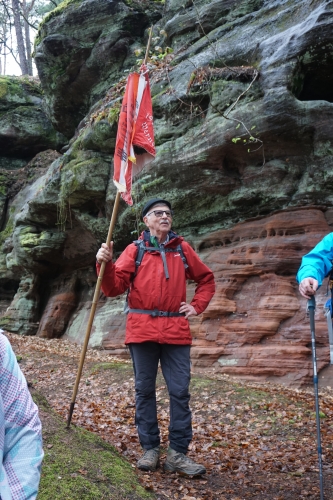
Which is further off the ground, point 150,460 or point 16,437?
point 16,437

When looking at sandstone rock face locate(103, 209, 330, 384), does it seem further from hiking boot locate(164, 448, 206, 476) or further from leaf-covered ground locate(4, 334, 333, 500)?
hiking boot locate(164, 448, 206, 476)

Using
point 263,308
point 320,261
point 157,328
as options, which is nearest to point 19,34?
point 263,308

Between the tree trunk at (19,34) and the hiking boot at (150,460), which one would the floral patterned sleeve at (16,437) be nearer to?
the hiking boot at (150,460)

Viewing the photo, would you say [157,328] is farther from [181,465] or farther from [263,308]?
[263,308]

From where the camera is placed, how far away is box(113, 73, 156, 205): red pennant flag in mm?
5715

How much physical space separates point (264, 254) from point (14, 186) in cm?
1478

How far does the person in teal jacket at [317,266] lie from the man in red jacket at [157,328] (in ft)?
4.26

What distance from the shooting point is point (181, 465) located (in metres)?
4.53

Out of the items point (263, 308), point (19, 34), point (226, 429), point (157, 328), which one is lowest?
point (226, 429)

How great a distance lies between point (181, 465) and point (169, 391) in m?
0.70

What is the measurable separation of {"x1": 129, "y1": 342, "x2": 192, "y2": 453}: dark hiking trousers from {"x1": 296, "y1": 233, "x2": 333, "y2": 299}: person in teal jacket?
143 centimetres

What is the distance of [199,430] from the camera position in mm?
6438

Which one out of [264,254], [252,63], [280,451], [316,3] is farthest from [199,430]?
[316,3]

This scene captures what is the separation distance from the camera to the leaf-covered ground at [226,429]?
451 cm
